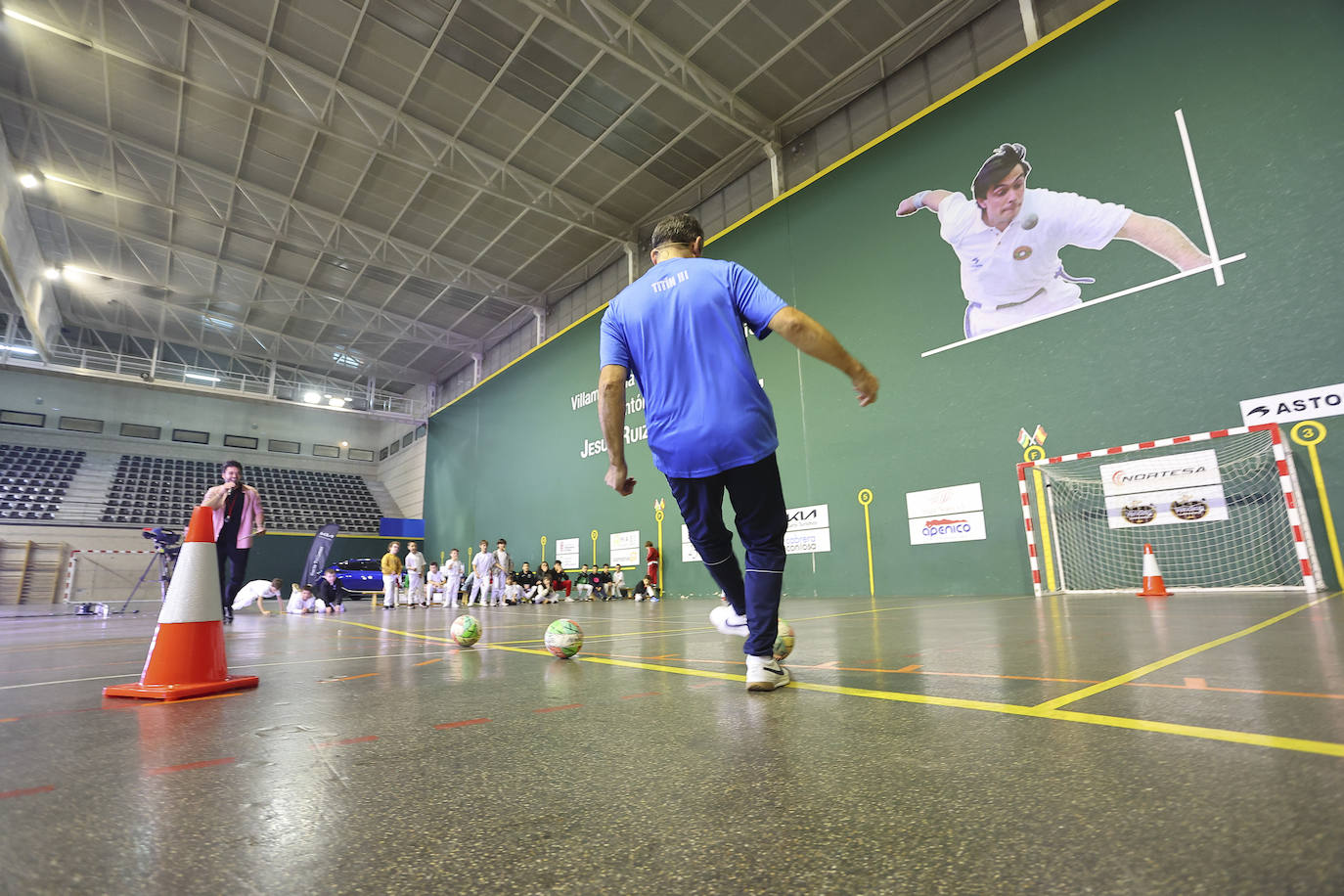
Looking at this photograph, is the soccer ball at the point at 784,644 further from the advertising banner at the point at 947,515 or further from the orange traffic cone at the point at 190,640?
the advertising banner at the point at 947,515

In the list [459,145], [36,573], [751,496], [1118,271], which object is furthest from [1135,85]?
[36,573]

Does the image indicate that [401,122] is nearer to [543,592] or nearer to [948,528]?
[543,592]

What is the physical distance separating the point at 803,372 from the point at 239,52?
11.3 metres

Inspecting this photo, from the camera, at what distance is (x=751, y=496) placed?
2.12 m

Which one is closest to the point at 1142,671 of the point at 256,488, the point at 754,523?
the point at 754,523

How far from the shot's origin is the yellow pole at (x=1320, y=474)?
19.0ft

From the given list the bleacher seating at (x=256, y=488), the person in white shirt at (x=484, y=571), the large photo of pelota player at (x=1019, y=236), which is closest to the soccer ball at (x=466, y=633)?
the large photo of pelota player at (x=1019, y=236)

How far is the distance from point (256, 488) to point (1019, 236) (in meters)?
26.0

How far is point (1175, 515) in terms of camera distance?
6.85 metres

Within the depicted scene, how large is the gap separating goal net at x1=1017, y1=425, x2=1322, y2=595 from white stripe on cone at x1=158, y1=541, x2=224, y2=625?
7.83 metres

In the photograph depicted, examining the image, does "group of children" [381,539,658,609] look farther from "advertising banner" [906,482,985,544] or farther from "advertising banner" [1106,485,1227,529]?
"advertising banner" [1106,485,1227,529]

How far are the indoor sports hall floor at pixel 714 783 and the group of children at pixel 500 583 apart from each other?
11074 mm

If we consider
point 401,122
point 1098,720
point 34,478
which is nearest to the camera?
point 1098,720

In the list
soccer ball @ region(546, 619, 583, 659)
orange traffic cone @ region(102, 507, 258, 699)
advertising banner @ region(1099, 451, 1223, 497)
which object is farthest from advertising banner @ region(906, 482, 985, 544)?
orange traffic cone @ region(102, 507, 258, 699)
